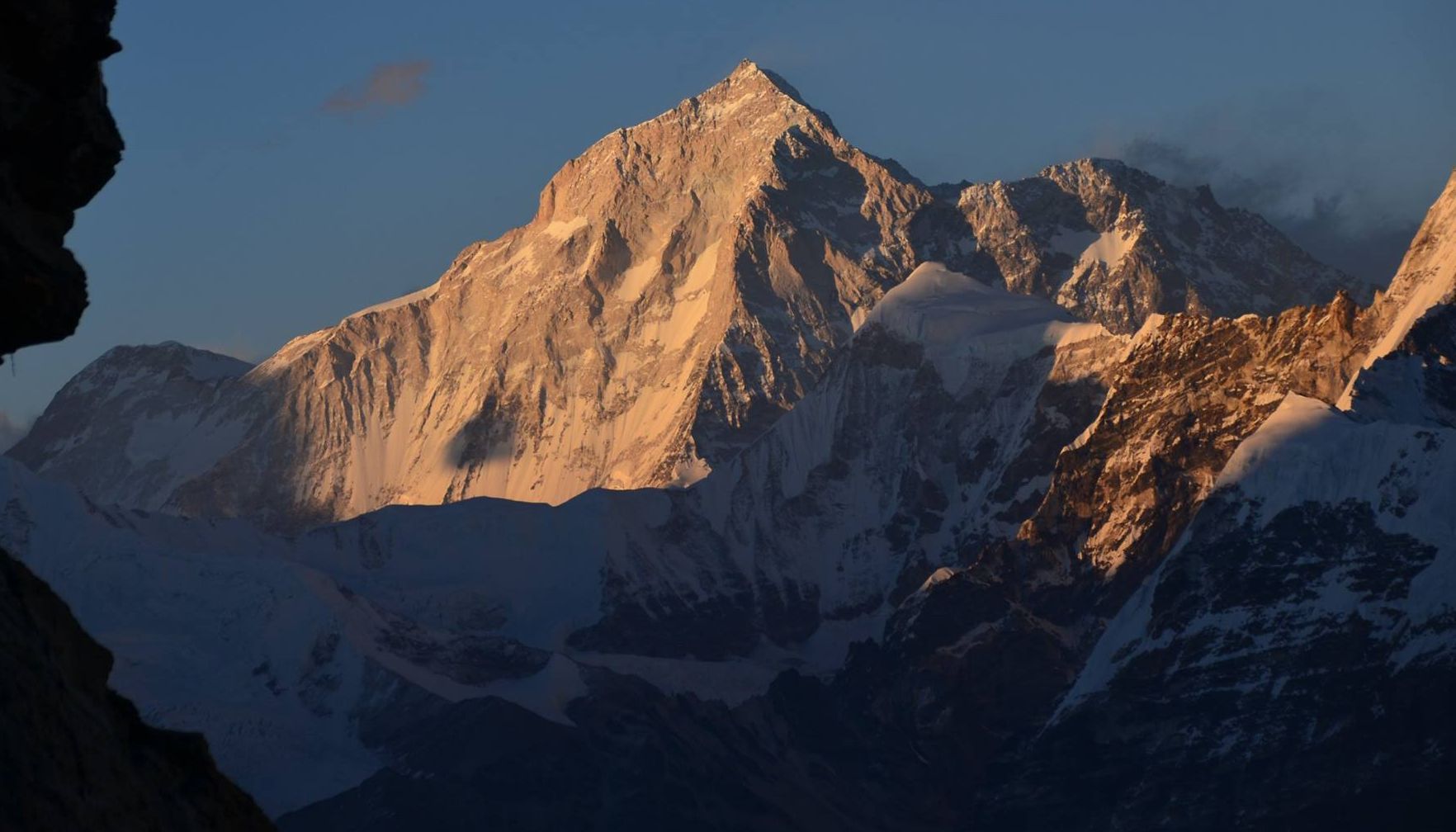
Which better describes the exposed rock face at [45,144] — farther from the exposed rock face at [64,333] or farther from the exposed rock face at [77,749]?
the exposed rock face at [77,749]

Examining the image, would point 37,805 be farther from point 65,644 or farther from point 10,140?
point 10,140

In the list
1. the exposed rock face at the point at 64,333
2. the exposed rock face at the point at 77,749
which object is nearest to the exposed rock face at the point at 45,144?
the exposed rock face at the point at 64,333

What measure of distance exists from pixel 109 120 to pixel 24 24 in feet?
6.10

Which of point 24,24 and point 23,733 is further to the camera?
point 24,24

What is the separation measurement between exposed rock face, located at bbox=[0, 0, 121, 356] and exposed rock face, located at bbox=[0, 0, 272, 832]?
0.05 ft

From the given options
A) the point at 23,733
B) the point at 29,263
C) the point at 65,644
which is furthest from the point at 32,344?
the point at 23,733

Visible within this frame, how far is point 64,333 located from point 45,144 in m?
1.79

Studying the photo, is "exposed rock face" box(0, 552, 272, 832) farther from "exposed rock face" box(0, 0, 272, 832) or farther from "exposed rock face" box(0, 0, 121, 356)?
"exposed rock face" box(0, 0, 121, 356)

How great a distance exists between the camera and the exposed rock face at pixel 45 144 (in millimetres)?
27719

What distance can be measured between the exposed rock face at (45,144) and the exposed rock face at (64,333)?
0.05 ft

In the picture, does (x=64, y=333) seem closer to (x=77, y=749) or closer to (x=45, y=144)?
A: (x=45, y=144)

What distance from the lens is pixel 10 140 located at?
28250 mm

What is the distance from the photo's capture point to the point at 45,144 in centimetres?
2888

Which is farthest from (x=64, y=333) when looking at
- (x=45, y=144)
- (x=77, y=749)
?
(x=77, y=749)
